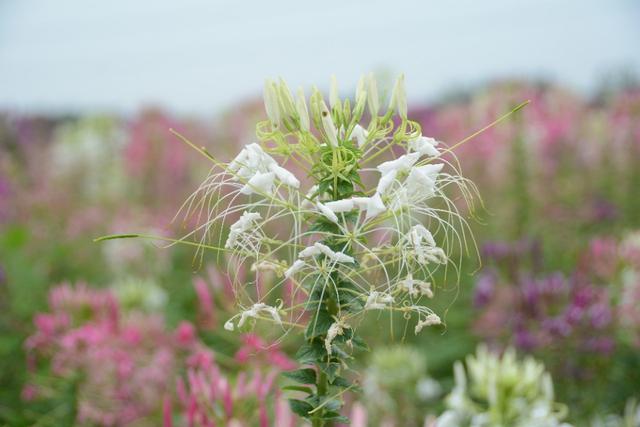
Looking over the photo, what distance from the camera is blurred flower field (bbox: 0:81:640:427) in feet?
5.51

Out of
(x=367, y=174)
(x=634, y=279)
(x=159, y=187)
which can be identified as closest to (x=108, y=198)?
(x=159, y=187)

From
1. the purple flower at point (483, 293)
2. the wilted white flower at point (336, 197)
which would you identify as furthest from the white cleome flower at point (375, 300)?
the purple flower at point (483, 293)

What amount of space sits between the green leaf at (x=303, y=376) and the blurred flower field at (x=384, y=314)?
3.1 inches

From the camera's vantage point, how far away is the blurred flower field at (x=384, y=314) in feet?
5.51

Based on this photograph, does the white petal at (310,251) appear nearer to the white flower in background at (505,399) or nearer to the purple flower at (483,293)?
the white flower in background at (505,399)

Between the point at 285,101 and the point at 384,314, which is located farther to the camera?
the point at 384,314

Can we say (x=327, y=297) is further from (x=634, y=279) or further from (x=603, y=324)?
(x=634, y=279)

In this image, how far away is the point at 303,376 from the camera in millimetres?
989

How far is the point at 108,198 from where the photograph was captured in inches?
271

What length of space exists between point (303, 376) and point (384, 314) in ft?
7.49

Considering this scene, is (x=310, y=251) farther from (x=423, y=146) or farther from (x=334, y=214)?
(x=423, y=146)

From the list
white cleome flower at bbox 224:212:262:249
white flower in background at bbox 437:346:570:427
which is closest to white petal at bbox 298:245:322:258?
white cleome flower at bbox 224:212:262:249

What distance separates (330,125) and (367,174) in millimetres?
3710

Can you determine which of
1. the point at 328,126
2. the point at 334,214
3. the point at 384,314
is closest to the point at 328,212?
the point at 334,214
